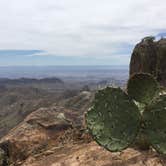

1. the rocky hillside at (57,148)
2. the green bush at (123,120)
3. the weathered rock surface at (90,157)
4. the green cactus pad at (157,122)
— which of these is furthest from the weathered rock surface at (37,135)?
the green cactus pad at (157,122)

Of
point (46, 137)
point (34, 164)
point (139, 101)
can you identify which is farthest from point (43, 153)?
point (139, 101)

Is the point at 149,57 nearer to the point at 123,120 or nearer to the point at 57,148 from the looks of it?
the point at 57,148

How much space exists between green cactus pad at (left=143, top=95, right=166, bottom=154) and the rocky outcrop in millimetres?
8357

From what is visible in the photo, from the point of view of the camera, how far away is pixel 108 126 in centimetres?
1003

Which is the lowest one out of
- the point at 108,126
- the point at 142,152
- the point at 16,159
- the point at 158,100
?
the point at 16,159

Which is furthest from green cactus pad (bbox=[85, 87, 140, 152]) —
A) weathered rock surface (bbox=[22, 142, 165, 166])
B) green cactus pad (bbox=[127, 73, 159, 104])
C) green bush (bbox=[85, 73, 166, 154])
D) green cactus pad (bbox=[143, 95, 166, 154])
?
weathered rock surface (bbox=[22, 142, 165, 166])

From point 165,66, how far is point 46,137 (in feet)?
21.5

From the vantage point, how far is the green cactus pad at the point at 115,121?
991 cm

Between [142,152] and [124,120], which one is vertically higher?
[124,120]

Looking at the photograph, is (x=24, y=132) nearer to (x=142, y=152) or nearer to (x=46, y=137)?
(x=46, y=137)

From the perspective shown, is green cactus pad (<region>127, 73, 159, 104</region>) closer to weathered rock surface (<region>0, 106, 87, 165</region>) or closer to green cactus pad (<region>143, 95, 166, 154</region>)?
green cactus pad (<region>143, 95, 166, 154</region>)

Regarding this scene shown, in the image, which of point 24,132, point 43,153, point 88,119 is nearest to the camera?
point 88,119

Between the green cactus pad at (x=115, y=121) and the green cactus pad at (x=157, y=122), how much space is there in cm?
27

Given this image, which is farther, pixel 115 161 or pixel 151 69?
pixel 151 69
